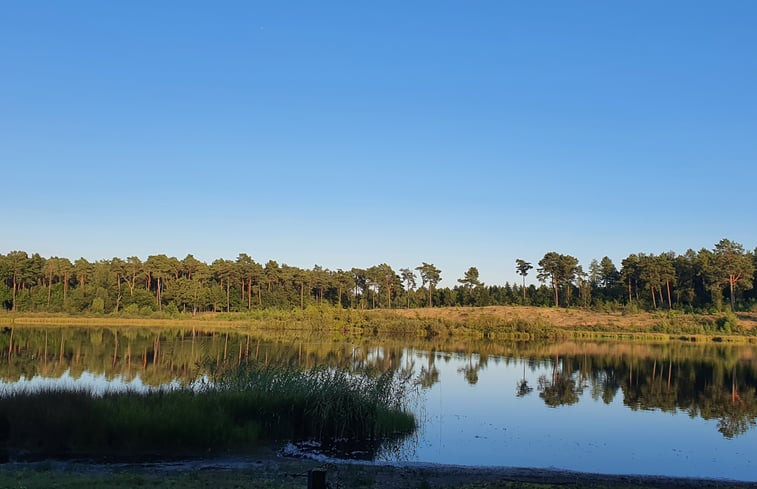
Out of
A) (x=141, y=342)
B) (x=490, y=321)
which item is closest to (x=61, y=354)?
(x=141, y=342)

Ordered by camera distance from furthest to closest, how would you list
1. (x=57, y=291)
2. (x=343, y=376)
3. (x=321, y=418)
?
(x=57, y=291)
(x=343, y=376)
(x=321, y=418)

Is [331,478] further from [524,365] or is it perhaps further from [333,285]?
[333,285]

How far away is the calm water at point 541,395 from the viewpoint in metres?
18.0

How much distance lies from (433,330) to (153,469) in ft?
230

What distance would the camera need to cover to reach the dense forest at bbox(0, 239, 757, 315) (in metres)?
94.2

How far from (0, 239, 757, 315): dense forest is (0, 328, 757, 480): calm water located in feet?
146

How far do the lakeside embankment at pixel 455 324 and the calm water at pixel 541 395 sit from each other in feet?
83.5

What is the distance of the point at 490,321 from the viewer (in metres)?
83.1

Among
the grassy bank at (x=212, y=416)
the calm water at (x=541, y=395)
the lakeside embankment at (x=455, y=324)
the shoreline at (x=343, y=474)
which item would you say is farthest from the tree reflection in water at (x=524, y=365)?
the lakeside embankment at (x=455, y=324)

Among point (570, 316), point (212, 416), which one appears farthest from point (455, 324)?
point (212, 416)

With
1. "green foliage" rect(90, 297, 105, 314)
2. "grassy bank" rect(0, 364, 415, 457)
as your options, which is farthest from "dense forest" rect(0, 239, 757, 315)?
"grassy bank" rect(0, 364, 415, 457)

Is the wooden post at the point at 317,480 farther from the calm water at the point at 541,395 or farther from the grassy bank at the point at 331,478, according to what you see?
the calm water at the point at 541,395

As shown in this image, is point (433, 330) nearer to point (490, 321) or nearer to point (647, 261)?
point (490, 321)

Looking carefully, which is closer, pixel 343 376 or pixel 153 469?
pixel 153 469
